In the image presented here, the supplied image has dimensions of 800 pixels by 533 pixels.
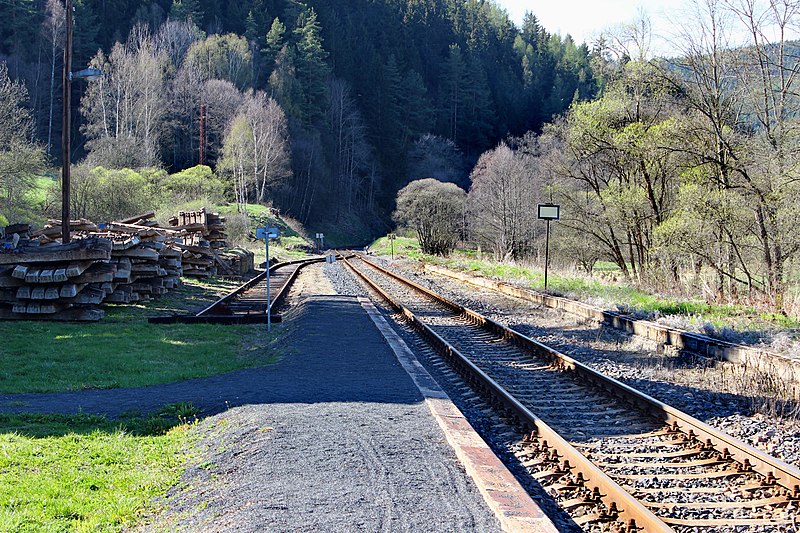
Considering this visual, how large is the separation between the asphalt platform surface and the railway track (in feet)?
3.49

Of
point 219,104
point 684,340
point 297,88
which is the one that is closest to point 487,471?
point 684,340

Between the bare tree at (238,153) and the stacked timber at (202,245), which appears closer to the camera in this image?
the stacked timber at (202,245)

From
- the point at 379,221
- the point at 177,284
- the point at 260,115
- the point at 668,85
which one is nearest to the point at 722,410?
the point at 668,85

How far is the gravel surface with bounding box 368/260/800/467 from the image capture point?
7.76 meters

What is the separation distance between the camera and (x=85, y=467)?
679 cm

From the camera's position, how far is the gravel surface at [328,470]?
5066mm

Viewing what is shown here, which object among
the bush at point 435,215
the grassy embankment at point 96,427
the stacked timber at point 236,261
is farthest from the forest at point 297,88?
the grassy embankment at point 96,427

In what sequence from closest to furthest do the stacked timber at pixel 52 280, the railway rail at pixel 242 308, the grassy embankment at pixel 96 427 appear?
the grassy embankment at pixel 96 427 → the stacked timber at pixel 52 280 → the railway rail at pixel 242 308

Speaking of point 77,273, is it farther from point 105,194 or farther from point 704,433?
point 105,194

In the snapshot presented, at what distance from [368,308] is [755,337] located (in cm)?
1096

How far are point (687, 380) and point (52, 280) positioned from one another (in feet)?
46.4

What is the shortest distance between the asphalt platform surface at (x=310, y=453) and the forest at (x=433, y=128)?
11810 millimetres

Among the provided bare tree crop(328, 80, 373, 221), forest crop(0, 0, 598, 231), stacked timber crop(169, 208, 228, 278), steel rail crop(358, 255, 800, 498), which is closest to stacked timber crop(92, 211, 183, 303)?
stacked timber crop(169, 208, 228, 278)

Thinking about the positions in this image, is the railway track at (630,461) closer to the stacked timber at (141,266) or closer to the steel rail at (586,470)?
the steel rail at (586,470)
